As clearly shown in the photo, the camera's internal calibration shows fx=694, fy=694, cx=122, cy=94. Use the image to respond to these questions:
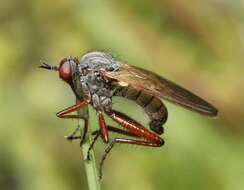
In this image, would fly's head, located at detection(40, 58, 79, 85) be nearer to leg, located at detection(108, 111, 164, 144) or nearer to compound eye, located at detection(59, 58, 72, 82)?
compound eye, located at detection(59, 58, 72, 82)

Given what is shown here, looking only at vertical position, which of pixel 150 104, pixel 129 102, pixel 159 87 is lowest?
pixel 129 102

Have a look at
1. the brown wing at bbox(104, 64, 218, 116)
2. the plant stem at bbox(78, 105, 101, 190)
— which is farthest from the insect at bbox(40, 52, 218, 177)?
the plant stem at bbox(78, 105, 101, 190)

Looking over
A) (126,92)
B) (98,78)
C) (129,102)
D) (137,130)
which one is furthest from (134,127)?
(129,102)

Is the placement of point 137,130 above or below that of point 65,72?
below

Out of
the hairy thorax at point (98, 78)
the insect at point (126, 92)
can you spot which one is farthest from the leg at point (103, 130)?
the hairy thorax at point (98, 78)

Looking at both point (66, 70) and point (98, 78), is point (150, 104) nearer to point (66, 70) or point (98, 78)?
point (98, 78)

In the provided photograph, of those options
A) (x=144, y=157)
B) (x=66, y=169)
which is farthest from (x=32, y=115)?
(x=144, y=157)
